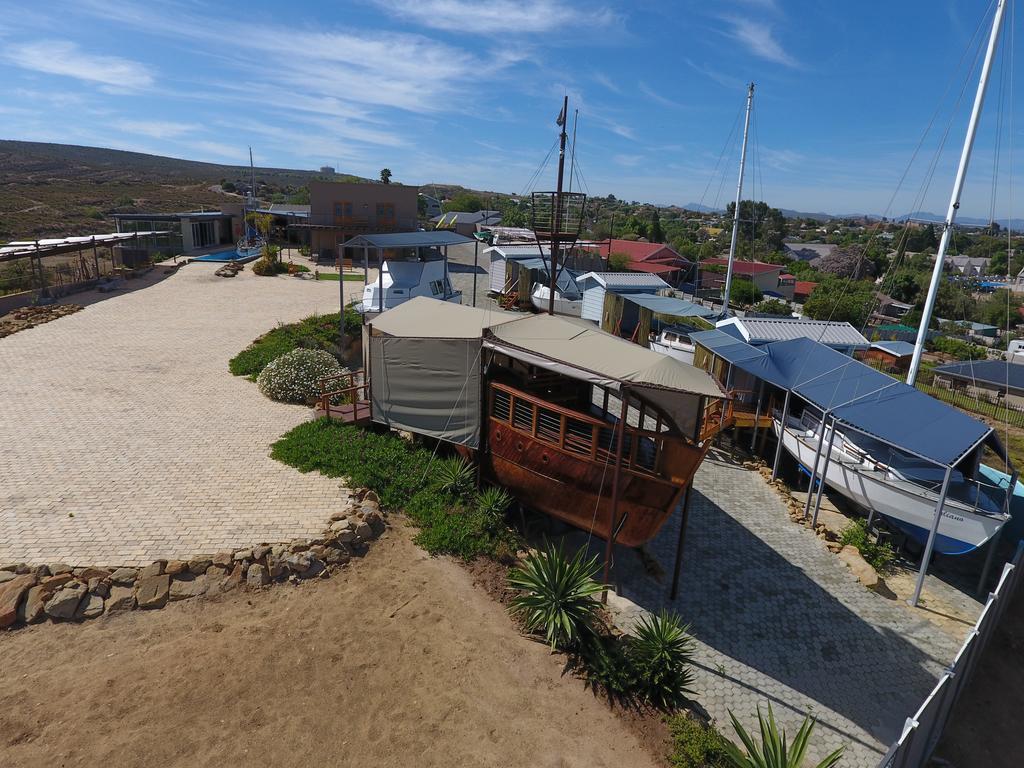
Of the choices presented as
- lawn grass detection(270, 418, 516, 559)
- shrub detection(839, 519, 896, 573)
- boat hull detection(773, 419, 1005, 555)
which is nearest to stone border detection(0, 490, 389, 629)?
lawn grass detection(270, 418, 516, 559)

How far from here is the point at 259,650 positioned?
Result: 8.23 meters

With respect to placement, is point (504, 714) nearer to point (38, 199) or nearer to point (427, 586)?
point (427, 586)

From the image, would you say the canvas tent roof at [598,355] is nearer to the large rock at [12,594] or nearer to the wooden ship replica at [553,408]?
the wooden ship replica at [553,408]

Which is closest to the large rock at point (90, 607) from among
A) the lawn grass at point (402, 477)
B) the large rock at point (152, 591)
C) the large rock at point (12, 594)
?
the large rock at point (152, 591)

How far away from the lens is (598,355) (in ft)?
34.9

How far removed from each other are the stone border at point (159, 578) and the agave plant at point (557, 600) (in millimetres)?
3316

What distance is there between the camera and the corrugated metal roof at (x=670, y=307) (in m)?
23.6

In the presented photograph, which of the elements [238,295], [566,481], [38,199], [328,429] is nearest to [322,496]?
[328,429]

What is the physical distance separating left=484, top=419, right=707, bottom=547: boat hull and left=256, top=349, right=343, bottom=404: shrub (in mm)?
7817

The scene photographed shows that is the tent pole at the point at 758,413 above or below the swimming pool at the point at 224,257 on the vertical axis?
below

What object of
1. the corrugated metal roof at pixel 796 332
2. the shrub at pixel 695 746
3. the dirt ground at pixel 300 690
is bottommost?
the shrub at pixel 695 746

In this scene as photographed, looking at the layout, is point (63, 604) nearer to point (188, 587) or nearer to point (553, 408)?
point (188, 587)

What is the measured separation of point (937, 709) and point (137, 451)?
15.3 meters

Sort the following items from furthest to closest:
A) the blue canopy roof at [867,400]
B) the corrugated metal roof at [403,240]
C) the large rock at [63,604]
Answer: the corrugated metal roof at [403,240] → the blue canopy roof at [867,400] → the large rock at [63,604]
